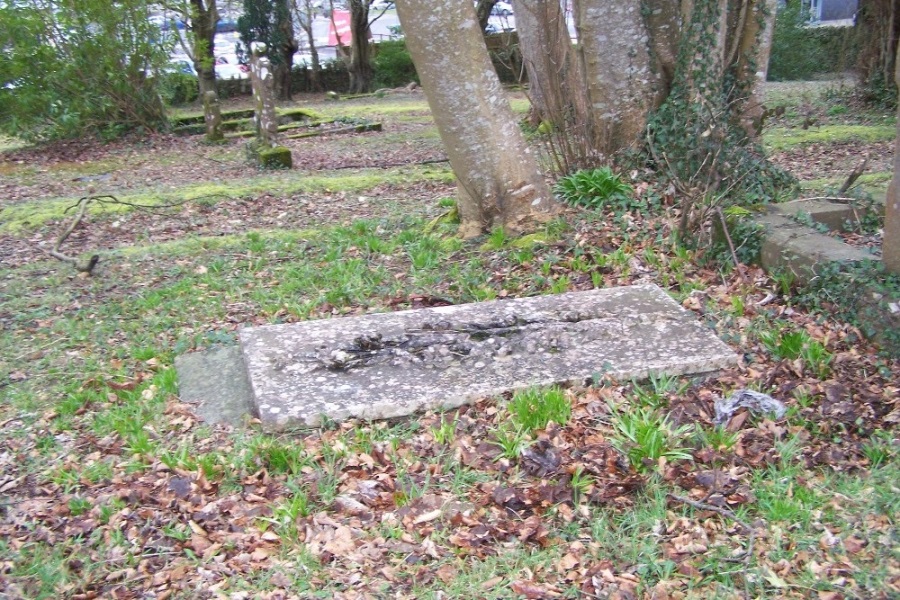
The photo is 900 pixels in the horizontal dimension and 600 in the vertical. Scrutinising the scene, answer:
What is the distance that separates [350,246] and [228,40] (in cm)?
3138

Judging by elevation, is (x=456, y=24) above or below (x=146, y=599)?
above

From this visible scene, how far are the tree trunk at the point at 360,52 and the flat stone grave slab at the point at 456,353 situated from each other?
22.2 meters

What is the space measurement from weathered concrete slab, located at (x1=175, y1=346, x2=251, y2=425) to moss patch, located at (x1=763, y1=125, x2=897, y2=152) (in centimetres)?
825

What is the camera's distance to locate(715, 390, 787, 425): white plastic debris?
13.6 ft

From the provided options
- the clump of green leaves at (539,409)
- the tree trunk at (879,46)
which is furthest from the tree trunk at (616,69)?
the tree trunk at (879,46)

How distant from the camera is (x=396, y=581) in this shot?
127 inches

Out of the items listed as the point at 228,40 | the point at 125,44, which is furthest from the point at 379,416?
the point at 228,40

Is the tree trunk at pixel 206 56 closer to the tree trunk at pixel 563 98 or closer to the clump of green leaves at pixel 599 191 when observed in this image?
the tree trunk at pixel 563 98

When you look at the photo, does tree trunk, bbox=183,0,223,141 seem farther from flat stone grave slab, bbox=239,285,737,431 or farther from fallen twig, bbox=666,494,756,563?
fallen twig, bbox=666,494,756,563

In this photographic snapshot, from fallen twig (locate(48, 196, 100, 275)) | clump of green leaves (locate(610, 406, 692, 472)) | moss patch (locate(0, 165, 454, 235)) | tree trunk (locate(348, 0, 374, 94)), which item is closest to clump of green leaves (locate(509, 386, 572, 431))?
clump of green leaves (locate(610, 406, 692, 472))

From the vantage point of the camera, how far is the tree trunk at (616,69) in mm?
7652

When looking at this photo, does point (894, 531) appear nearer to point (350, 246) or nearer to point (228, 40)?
point (350, 246)

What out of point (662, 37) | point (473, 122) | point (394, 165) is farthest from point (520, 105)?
point (473, 122)

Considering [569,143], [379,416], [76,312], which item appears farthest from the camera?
[569,143]
